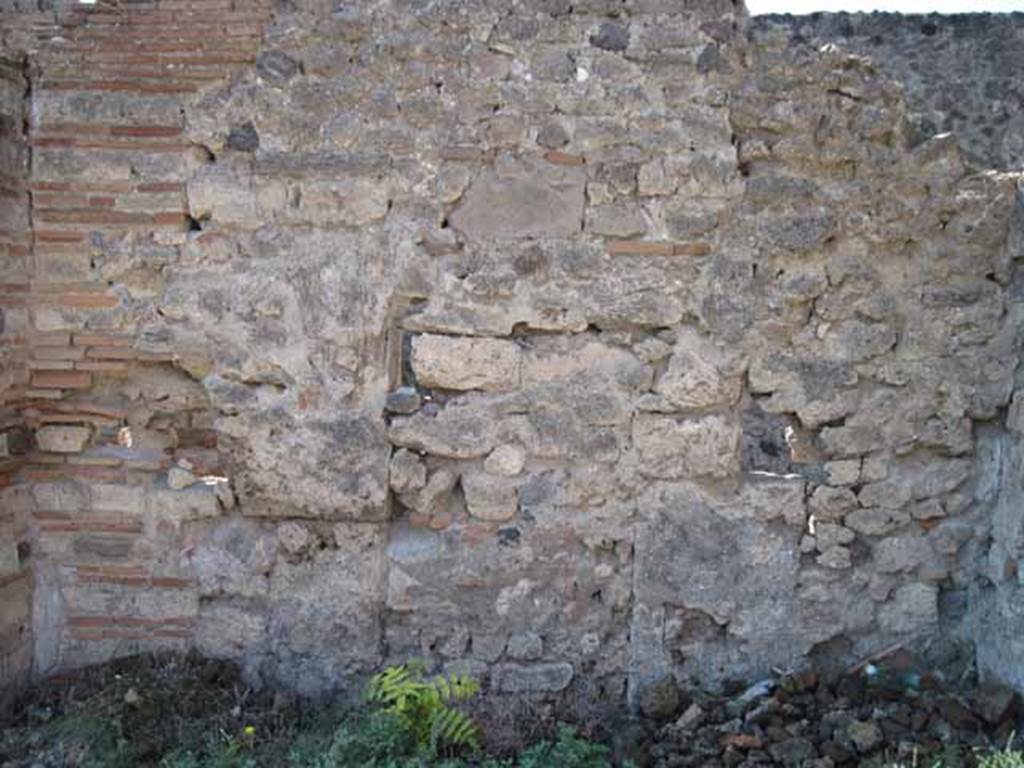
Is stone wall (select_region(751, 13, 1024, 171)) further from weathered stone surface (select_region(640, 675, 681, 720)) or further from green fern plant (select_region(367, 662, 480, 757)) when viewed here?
green fern plant (select_region(367, 662, 480, 757))

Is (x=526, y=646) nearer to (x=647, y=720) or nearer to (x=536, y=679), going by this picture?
(x=536, y=679)

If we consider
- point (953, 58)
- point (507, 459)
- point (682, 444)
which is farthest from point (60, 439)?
point (953, 58)

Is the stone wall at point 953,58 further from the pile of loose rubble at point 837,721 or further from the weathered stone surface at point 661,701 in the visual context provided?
the weathered stone surface at point 661,701

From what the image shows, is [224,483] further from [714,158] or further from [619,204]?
[714,158]

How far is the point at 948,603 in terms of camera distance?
3758mm

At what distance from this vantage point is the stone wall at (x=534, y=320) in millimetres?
3578

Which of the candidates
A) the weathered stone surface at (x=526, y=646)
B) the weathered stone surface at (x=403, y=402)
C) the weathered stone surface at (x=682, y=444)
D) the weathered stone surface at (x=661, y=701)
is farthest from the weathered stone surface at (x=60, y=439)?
the weathered stone surface at (x=661, y=701)

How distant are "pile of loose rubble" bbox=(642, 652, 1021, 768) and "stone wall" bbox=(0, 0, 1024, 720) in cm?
17

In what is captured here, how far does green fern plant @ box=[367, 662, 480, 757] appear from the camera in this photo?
130 inches

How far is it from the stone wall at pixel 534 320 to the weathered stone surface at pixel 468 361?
0.01 metres

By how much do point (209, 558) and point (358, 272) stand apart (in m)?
1.33

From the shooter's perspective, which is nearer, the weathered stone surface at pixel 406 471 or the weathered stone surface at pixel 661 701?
the weathered stone surface at pixel 661 701

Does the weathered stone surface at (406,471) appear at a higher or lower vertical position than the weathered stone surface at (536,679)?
higher

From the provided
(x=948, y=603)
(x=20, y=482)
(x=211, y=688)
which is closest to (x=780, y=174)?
(x=948, y=603)
